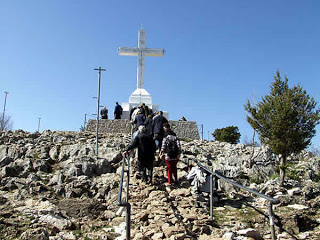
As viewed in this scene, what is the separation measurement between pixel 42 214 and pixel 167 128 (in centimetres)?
428

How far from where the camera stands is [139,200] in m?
7.86

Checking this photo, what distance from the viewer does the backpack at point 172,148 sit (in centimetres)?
874

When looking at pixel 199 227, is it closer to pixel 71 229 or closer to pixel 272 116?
pixel 71 229

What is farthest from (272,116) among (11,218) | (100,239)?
(11,218)

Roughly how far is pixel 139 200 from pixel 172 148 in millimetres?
1822

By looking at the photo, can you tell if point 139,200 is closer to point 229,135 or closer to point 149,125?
point 149,125

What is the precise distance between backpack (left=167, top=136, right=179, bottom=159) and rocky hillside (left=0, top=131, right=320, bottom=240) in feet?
2.84

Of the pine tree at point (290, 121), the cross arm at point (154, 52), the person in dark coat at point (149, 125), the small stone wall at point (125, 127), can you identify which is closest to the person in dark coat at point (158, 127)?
the person in dark coat at point (149, 125)

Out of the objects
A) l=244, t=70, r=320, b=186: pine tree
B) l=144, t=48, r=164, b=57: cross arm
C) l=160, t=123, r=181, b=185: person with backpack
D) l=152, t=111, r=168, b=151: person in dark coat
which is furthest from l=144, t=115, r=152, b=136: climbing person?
l=144, t=48, r=164, b=57: cross arm

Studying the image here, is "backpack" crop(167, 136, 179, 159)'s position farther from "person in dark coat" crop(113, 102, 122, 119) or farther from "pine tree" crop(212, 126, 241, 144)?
"pine tree" crop(212, 126, 241, 144)

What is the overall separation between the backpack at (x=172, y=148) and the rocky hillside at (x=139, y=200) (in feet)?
2.84

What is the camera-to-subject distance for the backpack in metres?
8.74

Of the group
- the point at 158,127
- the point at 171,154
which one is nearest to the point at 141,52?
the point at 158,127

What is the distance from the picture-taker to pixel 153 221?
631 cm
